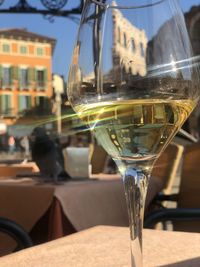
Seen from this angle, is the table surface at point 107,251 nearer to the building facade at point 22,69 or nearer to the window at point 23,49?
the building facade at point 22,69

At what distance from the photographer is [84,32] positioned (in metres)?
0.48

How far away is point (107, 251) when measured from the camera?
71 centimetres

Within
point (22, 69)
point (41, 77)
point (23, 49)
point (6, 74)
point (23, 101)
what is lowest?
point (23, 101)

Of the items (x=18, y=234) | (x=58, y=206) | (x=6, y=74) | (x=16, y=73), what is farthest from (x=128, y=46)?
(x=6, y=74)

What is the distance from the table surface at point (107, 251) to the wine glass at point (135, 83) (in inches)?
7.8

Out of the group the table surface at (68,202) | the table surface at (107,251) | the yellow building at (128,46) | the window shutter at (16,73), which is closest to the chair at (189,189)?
the table surface at (68,202)

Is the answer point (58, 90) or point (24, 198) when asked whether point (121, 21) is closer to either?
point (24, 198)

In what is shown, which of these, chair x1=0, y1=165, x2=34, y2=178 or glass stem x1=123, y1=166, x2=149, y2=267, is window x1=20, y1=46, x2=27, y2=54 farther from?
glass stem x1=123, y1=166, x2=149, y2=267

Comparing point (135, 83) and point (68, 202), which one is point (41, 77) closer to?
point (68, 202)

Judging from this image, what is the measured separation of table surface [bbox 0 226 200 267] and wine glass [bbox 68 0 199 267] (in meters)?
0.20

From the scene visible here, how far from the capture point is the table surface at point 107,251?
0.63 meters

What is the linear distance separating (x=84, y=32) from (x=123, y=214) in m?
1.75

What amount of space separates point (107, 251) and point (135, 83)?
0.33m

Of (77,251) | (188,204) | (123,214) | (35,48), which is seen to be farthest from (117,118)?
(35,48)
